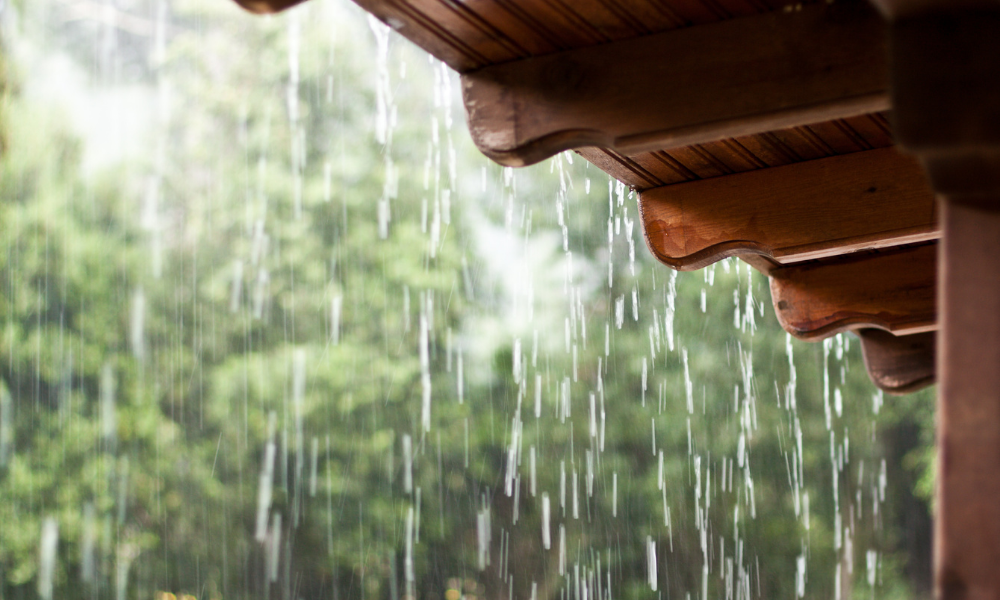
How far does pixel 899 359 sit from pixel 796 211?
1.29 meters

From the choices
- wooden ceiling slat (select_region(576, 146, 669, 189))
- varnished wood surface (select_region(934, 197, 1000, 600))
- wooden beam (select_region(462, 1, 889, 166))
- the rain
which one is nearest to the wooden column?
varnished wood surface (select_region(934, 197, 1000, 600))

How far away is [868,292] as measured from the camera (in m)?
3.06

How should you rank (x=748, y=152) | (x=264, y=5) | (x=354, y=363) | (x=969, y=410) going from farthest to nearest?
(x=354, y=363), (x=748, y=152), (x=264, y=5), (x=969, y=410)

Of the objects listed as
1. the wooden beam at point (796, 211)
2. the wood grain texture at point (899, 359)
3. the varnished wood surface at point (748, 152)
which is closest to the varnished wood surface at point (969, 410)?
the varnished wood surface at point (748, 152)

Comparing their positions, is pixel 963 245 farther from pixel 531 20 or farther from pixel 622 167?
pixel 622 167

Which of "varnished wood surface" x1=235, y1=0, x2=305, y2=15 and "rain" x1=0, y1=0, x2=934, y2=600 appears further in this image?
"rain" x1=0, y1=0, x2=934, y2=600

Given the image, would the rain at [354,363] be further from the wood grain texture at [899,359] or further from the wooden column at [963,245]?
the wooden column at [963,245]

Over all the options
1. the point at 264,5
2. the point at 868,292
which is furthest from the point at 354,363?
the point at 264,5

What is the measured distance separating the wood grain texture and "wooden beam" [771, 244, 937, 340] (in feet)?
1.42

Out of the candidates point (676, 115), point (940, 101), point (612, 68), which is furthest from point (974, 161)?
point (612, 68)

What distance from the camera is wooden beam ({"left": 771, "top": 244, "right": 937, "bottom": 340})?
9.93 ft

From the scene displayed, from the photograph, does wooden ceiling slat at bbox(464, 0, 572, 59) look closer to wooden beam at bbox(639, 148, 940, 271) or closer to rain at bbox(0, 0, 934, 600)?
wooden beam at bbox(639, 148, 940, 271)

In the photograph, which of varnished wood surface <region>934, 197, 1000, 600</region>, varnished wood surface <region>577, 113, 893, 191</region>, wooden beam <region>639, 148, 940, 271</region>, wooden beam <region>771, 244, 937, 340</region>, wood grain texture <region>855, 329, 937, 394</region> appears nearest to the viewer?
varnished wood surface <region>934, 197, 1000, 600</region>

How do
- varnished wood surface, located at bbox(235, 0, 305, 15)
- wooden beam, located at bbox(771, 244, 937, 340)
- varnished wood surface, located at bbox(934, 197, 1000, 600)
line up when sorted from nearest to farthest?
varnished wood surface, located at bbox(934, 197, 1000, 600), varnished wood surface, located at bbox(235, 0, 305, 15), wooden beam, located at bbox(771, 244, 937, 340)
